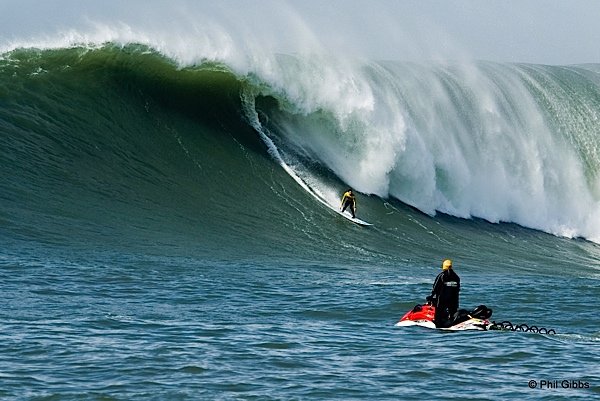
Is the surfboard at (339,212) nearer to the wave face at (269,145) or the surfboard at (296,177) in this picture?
the surfboard at (296,177)

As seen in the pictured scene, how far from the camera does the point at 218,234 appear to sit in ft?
58.9

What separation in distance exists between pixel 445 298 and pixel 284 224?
272 inches

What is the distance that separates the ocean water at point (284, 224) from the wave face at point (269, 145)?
65mm

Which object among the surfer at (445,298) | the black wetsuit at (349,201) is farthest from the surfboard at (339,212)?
the surfer at (445,298)

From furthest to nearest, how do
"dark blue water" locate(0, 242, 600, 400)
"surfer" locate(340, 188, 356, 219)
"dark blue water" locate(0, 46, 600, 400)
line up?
"surfer" locate(340, 188, 356, 219) → "dark blue water" locate(0, 46, 600, 400) → "dark blue water" locate(0, 242, 600, 400)

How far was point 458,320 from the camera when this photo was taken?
500 inches

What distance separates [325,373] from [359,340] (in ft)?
5.83

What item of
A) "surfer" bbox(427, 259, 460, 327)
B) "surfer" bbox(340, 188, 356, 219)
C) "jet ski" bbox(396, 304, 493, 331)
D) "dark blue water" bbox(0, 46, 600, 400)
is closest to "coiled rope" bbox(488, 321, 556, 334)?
"jet ski" bbox(396, 304, 493, 331)

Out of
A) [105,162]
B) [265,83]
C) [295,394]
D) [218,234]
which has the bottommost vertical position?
[295,394]

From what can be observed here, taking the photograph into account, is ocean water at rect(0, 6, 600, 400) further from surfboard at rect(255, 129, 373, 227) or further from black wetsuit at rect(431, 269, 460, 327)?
black wetsuit at rect(431, 269, 460, 327)

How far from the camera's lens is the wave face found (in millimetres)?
18466

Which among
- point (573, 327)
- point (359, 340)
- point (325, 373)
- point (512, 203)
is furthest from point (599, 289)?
point (512, 203)

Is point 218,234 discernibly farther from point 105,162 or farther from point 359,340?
point 359,340

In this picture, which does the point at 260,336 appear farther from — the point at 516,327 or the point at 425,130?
the point at 425,130
